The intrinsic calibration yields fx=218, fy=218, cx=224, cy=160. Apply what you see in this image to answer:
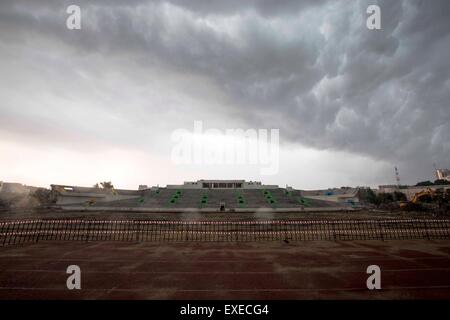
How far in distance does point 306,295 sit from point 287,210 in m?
48.4

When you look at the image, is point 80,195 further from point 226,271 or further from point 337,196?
point 337,196

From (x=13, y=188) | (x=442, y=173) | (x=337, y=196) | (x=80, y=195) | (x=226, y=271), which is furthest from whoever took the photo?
(x=442, y=173)

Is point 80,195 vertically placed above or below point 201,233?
below

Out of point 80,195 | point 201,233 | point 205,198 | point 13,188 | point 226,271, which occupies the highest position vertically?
point 13,188

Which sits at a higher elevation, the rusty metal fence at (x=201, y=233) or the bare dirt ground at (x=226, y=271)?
the bare dirt ground at (x=226, y=271)

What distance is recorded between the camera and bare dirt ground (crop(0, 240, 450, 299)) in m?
6.91

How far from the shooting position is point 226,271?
9.25 metres

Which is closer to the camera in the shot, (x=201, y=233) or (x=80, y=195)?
(x=201, y=233)

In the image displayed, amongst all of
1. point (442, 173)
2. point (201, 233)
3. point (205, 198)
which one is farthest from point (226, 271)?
point (442, 173)

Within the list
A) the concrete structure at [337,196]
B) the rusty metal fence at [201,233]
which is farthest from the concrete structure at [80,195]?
the concrete structure at [337,196]

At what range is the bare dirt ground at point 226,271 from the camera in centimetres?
691

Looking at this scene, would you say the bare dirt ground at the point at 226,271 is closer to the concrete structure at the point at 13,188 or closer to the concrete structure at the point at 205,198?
the concrete structure at the point at 205,198

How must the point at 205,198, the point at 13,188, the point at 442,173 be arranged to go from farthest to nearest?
the point at 442,173 → the point at 13,188 → the point at 205,198

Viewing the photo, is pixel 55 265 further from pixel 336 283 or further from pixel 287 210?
pixel 287 210
